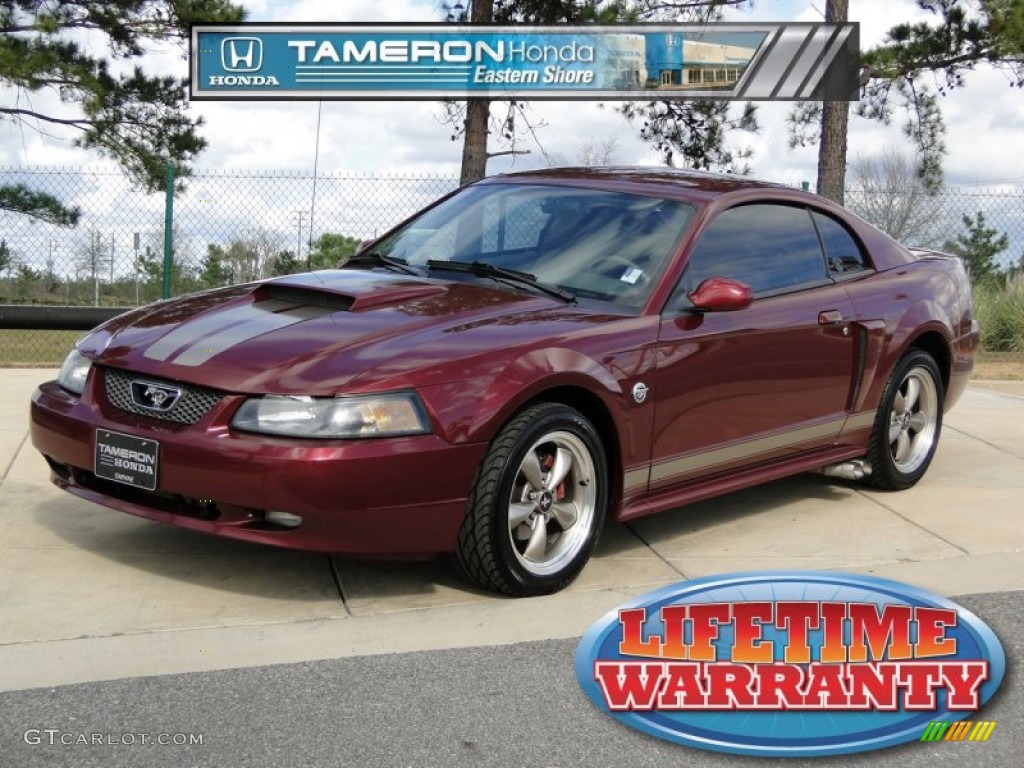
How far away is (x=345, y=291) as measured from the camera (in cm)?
525

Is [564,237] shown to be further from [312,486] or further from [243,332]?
[312,486]

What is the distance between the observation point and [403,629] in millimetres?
4586

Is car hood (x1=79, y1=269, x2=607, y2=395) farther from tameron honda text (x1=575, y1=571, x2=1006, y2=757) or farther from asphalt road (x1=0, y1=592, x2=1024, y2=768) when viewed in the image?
tameron honda text (x1=575, y1=571, x2=1006, y2=757)

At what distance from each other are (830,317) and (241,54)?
32.9ft

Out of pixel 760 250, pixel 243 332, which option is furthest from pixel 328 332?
pixel 760 250

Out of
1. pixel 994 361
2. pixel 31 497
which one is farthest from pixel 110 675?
pixel 994 361

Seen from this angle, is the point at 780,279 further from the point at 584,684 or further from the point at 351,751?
the point at 351,751

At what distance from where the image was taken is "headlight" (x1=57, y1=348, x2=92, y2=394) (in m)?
5.11

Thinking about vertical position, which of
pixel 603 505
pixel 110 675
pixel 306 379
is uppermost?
pixel 306 379

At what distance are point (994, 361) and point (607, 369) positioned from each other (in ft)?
35.4

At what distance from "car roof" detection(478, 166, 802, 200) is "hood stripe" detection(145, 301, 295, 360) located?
1.61 meters

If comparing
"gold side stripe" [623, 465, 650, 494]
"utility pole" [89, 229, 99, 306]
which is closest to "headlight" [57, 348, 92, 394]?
"gold side stripe" [623, 465, 650, 494]

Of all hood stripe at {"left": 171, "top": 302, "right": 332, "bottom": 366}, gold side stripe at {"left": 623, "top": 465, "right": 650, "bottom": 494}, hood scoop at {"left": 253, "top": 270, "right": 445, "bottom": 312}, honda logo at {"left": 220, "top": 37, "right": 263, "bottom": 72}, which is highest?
honda logo at {"left": 220, "top": 37, "right": 263, "bottom": 72}

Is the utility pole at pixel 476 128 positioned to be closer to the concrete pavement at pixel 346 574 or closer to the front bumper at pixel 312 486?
the concrete pavement at pixel 346 574
